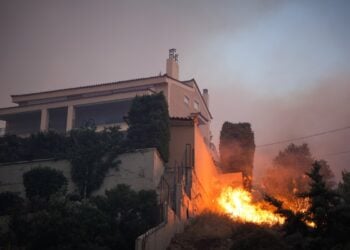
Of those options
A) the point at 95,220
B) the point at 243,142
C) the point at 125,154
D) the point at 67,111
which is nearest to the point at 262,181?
the point at 243,142

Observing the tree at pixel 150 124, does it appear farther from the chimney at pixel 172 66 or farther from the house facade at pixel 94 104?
the chimney at pixel 172 66

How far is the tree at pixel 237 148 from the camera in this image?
44906 millimetres

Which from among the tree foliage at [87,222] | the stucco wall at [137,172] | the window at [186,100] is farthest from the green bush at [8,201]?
the window at [186,100]

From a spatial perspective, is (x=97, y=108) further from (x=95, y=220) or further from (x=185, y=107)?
(x=95, y=220)

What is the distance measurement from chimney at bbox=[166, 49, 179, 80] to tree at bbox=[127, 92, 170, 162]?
13.5m

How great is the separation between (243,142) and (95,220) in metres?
21.4

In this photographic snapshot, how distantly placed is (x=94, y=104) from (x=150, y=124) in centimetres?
1360

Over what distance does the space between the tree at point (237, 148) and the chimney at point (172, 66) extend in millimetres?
7479

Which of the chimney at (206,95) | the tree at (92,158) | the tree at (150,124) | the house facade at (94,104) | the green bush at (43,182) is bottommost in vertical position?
the green bush at (43,182)

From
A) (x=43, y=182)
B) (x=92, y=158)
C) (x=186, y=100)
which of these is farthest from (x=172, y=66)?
(x=43, y=182)

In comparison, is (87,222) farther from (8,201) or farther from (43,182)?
(8,201)

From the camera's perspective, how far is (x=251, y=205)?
39.0 m

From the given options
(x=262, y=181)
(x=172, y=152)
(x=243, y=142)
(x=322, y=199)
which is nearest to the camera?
(x=322, y=199)

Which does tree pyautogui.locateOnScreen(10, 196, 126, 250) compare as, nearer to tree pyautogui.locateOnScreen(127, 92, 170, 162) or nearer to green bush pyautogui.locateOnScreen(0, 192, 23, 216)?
green bush pyautogui.locateOnScreen(0, 192, 23, 216)
